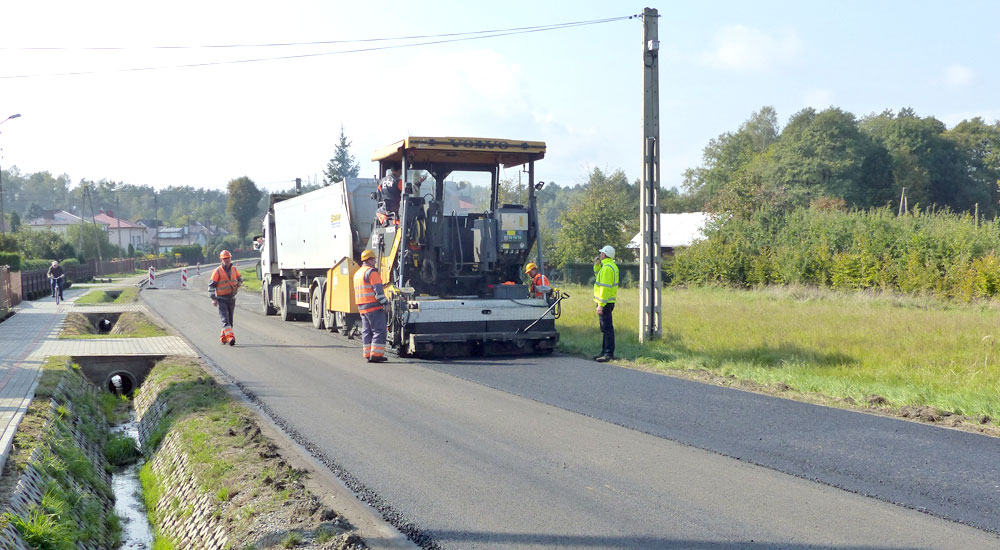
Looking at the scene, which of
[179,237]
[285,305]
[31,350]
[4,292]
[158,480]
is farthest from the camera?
[179,237]

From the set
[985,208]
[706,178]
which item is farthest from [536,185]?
[706,178]

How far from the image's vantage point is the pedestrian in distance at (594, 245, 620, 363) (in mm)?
13047

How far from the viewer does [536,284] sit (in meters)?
14.0

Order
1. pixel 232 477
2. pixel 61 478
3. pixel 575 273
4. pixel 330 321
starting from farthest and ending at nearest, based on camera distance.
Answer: pixel 575 273 < pixel 330 321 < pixel 61 478 < pixel 232 477

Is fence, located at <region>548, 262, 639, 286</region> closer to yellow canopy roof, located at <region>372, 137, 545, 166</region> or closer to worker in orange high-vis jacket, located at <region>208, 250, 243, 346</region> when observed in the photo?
worker in orange high-vis jacket, located at <region>208, 250, 243, 346</region>

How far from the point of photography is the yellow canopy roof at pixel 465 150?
1346 cm

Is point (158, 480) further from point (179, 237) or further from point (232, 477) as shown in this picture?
point (179, 237)

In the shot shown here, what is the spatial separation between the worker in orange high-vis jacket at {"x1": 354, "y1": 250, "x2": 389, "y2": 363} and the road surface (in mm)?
1886

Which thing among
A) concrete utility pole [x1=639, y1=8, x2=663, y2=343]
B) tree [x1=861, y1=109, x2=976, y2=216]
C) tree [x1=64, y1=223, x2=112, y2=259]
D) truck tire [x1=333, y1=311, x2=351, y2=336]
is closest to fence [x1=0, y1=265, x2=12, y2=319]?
truck tire [x1=333, y1=311, x2=351, y2=336]

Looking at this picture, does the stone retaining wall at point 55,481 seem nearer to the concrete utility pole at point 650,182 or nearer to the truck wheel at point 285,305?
the concrete utility pole at point 650,182

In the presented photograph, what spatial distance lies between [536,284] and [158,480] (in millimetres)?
7441

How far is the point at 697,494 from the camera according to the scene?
5660 millimetres

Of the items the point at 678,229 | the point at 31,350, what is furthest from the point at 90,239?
the point at 31,350

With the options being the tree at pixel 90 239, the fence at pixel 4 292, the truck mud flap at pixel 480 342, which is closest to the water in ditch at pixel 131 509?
the truck mud flap at pixel 480 342
